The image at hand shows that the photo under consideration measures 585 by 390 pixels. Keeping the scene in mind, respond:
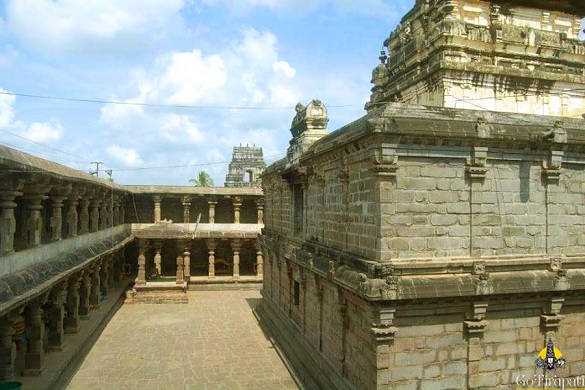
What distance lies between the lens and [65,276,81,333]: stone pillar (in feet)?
53.4

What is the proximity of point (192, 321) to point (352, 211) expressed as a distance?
12838 mm

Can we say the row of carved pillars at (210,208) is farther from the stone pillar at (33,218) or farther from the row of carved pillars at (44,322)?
the stone pillar at (33,218)

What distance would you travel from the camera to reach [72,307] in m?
16.6

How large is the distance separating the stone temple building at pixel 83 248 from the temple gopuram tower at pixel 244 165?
50.5ft

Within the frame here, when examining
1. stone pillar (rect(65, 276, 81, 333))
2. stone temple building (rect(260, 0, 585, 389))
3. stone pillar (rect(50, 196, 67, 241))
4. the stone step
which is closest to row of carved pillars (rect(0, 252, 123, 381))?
stone pillar (rect(65, 276, 81, 333))

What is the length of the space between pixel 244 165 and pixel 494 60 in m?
34.3

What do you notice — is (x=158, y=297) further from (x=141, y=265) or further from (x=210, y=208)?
(x=210, y=208)

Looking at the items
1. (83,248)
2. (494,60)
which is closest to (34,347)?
(83,248)

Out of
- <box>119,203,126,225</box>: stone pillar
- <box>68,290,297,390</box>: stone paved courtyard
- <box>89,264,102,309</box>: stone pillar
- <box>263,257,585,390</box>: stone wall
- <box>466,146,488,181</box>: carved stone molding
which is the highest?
<box>466,146,488,181</box>: carved stone molding

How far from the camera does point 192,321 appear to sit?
20672 mm

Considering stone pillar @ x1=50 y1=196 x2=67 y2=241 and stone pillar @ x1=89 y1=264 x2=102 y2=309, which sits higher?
stone pillar @ x1=50 y1=196 x2=67 y2=241

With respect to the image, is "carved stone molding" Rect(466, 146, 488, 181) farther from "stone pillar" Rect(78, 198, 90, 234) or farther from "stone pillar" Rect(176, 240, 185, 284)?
"stone pillar" Rect(176, 240, 185, 284)

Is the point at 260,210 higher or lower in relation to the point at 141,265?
higher

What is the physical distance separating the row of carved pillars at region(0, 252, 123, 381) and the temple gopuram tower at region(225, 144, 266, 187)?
27078mm
